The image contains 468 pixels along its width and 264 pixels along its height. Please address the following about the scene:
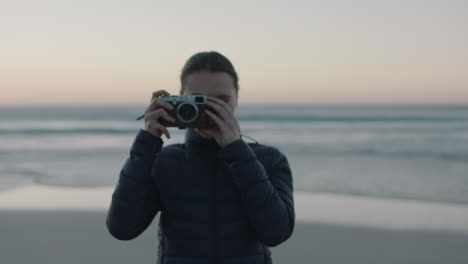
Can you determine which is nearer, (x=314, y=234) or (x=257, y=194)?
(x=257, y=194)

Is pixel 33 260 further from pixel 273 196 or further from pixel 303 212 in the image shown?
pixel 273 196

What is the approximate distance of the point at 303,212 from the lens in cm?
495

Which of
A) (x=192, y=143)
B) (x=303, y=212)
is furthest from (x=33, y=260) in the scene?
(x=192, y=143)

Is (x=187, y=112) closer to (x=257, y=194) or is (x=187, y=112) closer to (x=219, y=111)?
(x=219, y=111)

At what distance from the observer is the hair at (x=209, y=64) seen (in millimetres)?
1331

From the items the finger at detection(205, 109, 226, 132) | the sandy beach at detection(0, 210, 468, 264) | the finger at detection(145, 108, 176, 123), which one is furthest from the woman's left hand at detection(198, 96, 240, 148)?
the sandy beach at detection(0, 210, 468, 264)

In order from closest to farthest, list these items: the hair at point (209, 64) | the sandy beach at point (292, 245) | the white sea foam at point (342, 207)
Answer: the hair at point (209, 64) < the sandy beach at point (292, 245) < the white sea foam at point (342, 207)

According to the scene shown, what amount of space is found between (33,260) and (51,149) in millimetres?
9087

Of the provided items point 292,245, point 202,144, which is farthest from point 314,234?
point 202,144

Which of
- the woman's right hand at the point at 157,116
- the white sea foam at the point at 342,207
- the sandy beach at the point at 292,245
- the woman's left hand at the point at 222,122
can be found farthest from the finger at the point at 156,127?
the white sea foam at the point at 342,207

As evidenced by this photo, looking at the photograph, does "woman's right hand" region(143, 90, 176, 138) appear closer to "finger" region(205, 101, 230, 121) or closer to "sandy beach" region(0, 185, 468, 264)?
"finger" region(205, 101, 230, 121)

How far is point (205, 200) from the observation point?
1283 millimetres

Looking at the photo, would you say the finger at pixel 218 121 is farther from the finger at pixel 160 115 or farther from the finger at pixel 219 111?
the finger at pixel 160 115

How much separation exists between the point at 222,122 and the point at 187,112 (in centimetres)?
10
